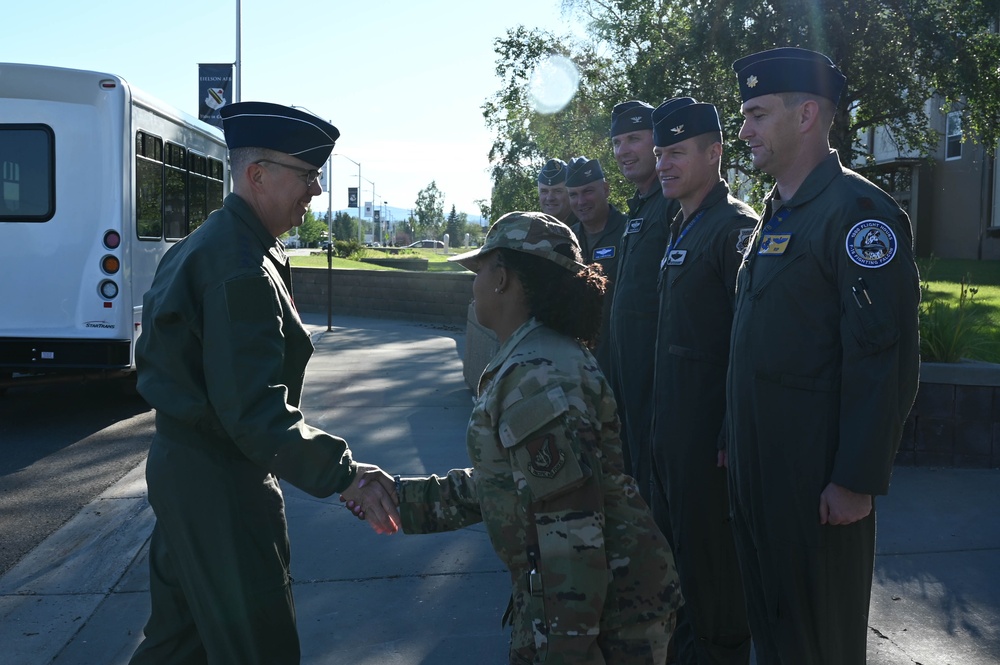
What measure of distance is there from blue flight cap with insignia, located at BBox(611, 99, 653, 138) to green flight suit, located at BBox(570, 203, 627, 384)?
88 cm

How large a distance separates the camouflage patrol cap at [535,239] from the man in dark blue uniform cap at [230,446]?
2.06 feet

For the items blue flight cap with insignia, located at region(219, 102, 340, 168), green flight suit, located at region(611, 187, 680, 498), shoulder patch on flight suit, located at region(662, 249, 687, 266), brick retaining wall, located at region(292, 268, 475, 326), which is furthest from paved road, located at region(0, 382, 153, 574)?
brick retaining wall, located at region(292, 268, 475, 326)

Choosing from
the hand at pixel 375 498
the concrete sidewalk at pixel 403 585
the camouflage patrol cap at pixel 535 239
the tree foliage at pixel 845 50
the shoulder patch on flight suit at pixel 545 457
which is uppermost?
the tree foliage at pixel 845 50

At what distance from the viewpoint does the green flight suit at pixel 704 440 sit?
376 cm

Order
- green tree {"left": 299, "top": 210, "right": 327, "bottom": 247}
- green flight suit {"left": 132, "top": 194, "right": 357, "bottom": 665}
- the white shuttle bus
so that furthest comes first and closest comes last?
green tree {"left": 299, "top": 210, "right": 327, "bottom": 247} → the white shuttle bus → green flight suit {"left": 132, "top": 194, "right": 357, "bottom": 665}

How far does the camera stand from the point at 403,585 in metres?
4.98

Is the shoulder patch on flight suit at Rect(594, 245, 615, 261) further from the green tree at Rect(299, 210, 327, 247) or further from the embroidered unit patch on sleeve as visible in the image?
the green tree at Rect(299, 210, 327, 247)

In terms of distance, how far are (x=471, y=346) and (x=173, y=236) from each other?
3625mm

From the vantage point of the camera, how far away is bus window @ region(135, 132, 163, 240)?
1007cm

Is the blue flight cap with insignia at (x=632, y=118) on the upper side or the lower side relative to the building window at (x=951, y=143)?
lower

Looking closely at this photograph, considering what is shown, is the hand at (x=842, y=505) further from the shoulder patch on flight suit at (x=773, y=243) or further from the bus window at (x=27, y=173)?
the bus window at (x=27, y=173)

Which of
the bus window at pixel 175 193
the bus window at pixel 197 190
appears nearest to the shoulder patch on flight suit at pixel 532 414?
the bus window at pixel 175 193

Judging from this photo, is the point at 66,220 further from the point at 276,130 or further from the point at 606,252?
the point at 276,130

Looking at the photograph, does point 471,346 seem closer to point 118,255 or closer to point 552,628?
point 118,255
